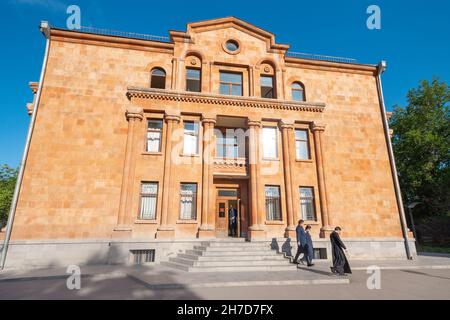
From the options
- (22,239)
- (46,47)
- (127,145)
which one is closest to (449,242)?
(127,145)

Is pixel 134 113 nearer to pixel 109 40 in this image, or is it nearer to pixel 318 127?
pixel 109 40

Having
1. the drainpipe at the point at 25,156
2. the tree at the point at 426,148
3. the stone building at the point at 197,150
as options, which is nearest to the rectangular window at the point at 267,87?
the stone building at the point at 197,150

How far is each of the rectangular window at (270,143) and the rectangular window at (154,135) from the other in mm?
6894

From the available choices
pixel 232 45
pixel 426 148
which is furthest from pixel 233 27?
pixel 426 148

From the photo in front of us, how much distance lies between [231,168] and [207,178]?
2.05 meters

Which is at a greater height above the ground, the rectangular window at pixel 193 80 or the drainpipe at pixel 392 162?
the rectangular window at pixel 193 80

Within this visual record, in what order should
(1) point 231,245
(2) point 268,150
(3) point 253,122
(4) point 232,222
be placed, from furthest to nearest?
(2) point 268,150 < (3) point 253,122 < (4) point 232,222 < (1) point 231,245

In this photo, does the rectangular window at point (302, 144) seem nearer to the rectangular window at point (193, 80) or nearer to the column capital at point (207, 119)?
the column capital at point (207, 119)

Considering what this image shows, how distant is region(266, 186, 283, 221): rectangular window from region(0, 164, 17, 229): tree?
139 feet

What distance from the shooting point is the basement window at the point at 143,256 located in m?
13.5

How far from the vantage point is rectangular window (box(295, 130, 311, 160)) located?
56.9 feet

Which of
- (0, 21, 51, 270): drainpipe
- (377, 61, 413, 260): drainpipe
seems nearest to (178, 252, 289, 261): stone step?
(0, 21, 51, 270): drainpipe

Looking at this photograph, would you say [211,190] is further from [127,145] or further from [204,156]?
[127,145]

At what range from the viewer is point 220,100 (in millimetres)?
16359
